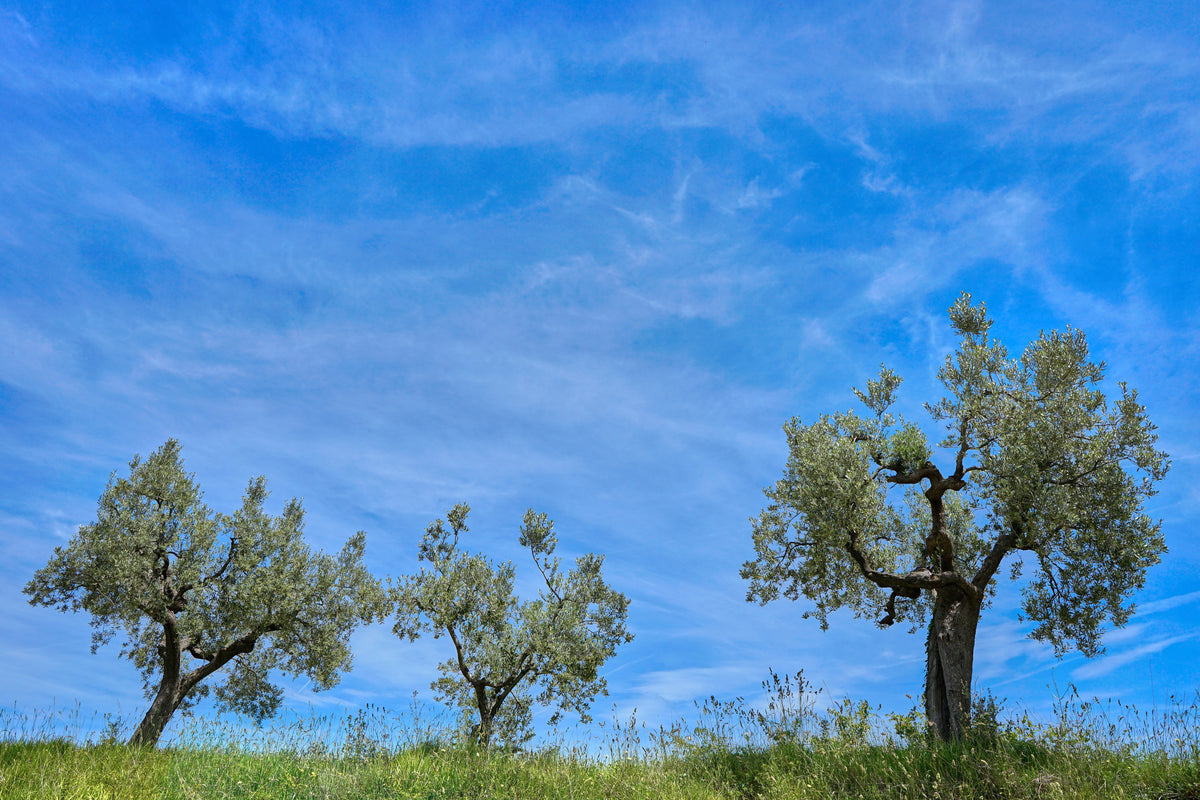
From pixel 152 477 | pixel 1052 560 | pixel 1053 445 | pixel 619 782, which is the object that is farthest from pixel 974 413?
pixel 152 477

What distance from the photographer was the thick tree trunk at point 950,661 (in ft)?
64.9

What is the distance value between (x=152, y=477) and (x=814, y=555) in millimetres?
27152

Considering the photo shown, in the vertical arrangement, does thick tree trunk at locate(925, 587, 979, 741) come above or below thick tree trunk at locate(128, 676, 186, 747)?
above

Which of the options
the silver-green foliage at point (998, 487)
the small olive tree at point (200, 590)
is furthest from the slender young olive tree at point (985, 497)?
the small olive tree at point (200, 590)

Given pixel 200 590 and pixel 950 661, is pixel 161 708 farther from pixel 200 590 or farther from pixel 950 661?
pixel 950 661

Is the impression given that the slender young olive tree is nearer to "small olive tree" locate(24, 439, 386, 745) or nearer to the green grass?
the green grass

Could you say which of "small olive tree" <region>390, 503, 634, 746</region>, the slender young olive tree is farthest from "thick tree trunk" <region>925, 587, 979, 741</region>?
"small olive tree" <region>390, 503, 634, 746</region>

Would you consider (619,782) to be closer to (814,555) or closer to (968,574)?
(814,555)

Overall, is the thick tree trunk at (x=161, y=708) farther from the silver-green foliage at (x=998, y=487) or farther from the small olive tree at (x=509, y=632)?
the silver-green foliage at (x=998, y=487)

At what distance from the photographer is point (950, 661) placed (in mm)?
20406

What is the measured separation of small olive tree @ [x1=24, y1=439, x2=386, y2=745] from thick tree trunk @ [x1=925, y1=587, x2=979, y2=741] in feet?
75.0

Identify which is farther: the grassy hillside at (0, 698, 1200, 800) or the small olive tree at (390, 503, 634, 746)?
the small olive tree at (390, 503, 634, 746)

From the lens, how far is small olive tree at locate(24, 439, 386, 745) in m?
27.8

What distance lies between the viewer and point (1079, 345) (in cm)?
2075
